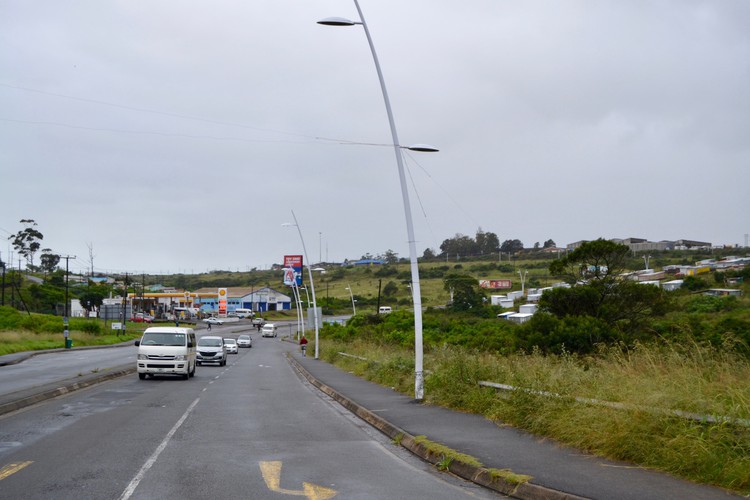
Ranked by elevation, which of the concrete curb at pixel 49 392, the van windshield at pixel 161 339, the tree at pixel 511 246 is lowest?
the concrete curb at pixel 49 392

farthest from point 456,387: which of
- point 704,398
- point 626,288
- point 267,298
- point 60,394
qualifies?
point 267,298

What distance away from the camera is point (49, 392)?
21.0 meters

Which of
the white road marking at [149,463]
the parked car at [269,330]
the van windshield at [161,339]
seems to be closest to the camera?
the white road marking at [149,463]

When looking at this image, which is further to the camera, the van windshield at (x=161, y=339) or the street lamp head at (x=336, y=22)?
the van windshield at (x=161, y=339)

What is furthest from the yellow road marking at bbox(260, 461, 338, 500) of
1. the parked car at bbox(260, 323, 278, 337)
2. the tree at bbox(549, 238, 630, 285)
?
the parked car at bbox(260, 323, 278, 337)

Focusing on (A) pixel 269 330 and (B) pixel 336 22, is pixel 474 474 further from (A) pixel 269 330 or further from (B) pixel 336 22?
(A) pixel 269 330

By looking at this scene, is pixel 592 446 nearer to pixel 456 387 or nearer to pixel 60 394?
pixel 456 387

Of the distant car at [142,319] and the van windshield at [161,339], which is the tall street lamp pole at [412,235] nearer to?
the van windshield at [161,339]

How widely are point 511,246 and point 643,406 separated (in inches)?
5486

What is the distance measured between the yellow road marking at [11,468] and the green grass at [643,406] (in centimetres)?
777

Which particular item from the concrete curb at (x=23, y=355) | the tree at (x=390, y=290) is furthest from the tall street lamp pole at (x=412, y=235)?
the tree at (x=390, y=290)

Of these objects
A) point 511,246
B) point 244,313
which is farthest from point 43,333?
point 511,246

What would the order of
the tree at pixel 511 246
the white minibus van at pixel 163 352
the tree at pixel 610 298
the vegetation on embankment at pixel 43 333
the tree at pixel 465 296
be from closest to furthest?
the white minibus van at pixel 163 352, the tree at pixel 610 298, the vegetation on embankment at pixel 43 333, the tree at pixel 465 296, the tree at pixel 511 246

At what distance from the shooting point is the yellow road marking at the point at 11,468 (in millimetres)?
9367
